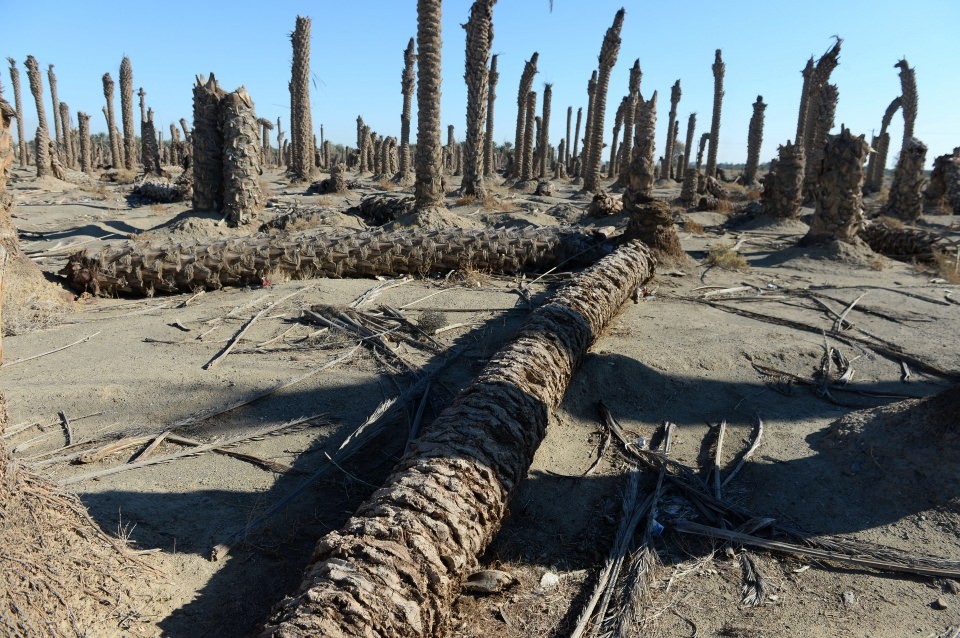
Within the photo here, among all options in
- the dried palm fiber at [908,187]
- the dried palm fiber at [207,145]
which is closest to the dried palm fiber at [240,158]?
the dried palm fiber at [207,145]

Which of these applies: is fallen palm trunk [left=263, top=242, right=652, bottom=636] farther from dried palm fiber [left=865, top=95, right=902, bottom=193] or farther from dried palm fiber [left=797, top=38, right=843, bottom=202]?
dried palm fiber [left=865, top=95, right=902, bottom=193]

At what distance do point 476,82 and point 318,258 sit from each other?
37.5 ft

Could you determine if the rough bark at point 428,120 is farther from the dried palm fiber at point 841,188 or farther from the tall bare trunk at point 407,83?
the tall bare trunk at point 407,83

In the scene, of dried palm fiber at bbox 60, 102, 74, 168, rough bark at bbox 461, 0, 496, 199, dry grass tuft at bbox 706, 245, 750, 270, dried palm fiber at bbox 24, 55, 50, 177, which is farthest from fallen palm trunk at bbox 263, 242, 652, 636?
dried palm fiber at bbox 60, 102, 74, 168

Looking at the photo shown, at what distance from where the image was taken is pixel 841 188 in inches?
368

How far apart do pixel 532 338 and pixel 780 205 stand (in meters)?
11.2

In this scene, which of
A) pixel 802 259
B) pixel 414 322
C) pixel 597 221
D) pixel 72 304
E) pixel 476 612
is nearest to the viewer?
pixel 476 612

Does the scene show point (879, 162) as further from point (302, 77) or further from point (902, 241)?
point (302, 77)

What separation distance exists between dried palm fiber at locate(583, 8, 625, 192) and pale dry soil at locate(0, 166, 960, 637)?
15.0 metres

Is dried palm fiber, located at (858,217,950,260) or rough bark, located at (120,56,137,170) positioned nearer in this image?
dried palm fiber, located at (858,217,950,260)

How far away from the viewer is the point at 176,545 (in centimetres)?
250

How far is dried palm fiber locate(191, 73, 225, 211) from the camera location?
955 cm

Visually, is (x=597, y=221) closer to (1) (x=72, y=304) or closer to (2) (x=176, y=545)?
(1) (x=72, y=304)

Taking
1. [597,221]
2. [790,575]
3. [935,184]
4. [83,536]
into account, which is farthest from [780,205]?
[83,536]
